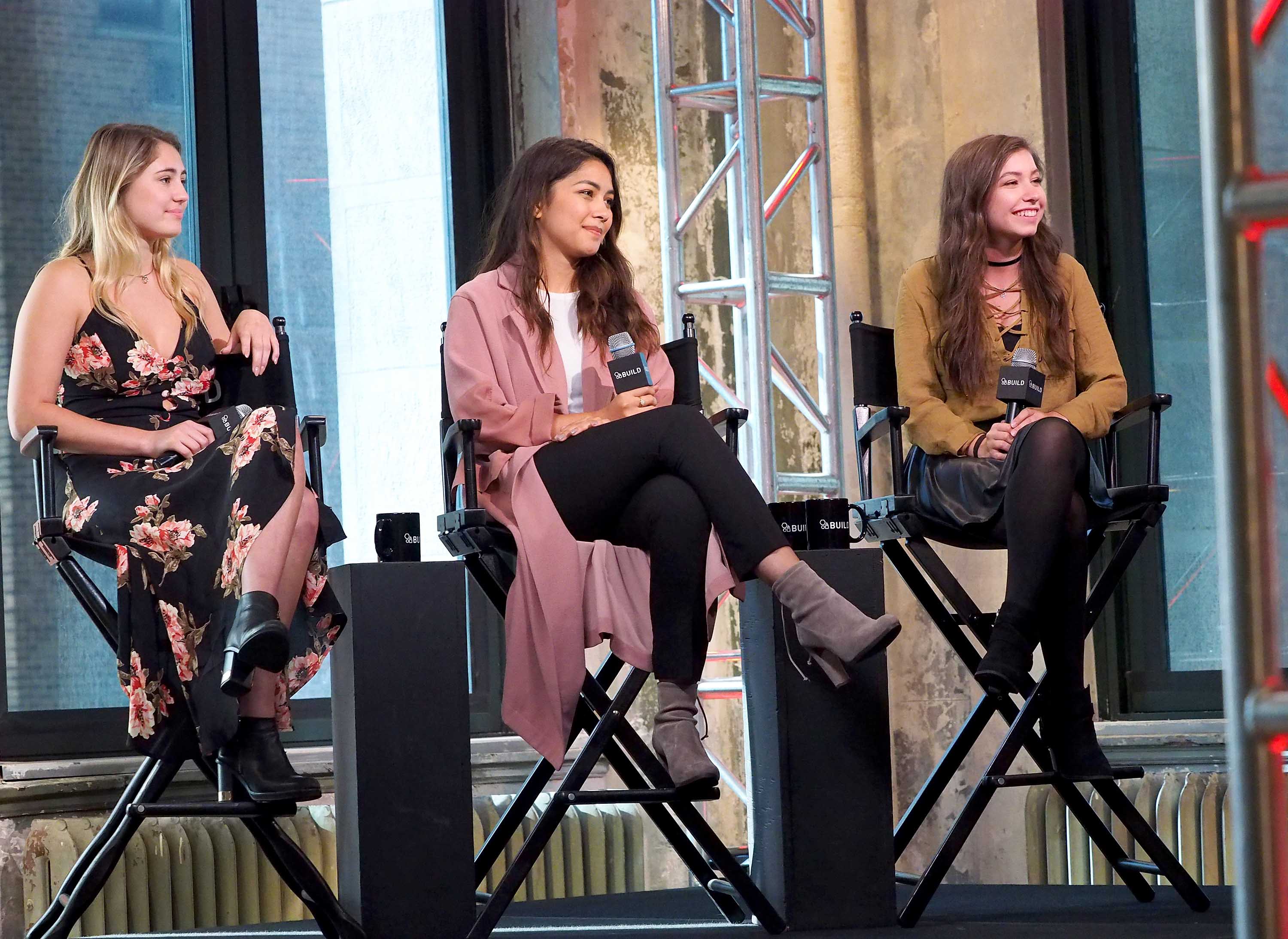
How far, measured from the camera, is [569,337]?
2.94 m

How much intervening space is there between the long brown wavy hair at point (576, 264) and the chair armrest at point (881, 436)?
0.42 meters

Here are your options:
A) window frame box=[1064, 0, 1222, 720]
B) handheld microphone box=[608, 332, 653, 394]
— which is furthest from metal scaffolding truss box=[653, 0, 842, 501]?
handheld microphone box=[608, 332, 653, 394]

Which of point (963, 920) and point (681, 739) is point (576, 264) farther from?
point (963, 920)

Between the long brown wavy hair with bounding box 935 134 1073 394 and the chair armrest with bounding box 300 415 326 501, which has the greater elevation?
the long brown wavy hair with bounding box 935 134 1073 394

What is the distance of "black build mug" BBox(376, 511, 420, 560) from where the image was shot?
8.21 ft

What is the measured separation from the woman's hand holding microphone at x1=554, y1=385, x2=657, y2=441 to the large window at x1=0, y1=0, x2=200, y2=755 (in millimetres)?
1391

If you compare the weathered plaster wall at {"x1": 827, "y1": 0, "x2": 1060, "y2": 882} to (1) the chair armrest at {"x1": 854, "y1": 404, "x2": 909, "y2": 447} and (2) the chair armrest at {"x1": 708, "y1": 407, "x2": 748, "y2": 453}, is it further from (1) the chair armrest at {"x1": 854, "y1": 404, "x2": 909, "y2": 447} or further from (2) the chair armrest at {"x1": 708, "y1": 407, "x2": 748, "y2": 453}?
(2) the chair armrest at {"x1": 708, "y1": 407, "x2": 748, "y2": 453}

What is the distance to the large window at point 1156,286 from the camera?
4.06 metres

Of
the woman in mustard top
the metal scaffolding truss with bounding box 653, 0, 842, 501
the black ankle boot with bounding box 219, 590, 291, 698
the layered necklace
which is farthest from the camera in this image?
the metal scaffolding truss with bounding box 653, 0, 842, 501

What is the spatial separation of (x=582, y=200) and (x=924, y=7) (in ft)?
5.93

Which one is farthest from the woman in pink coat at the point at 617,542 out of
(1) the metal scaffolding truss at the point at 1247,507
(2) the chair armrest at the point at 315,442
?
(1) the metal scaffolding truss at the point at 1247,507

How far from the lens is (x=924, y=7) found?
4332 millimetres

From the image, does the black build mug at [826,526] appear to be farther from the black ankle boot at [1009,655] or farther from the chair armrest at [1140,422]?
the chair armrest at [1140,422]

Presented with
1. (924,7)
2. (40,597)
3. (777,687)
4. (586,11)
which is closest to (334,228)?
(586,11)
